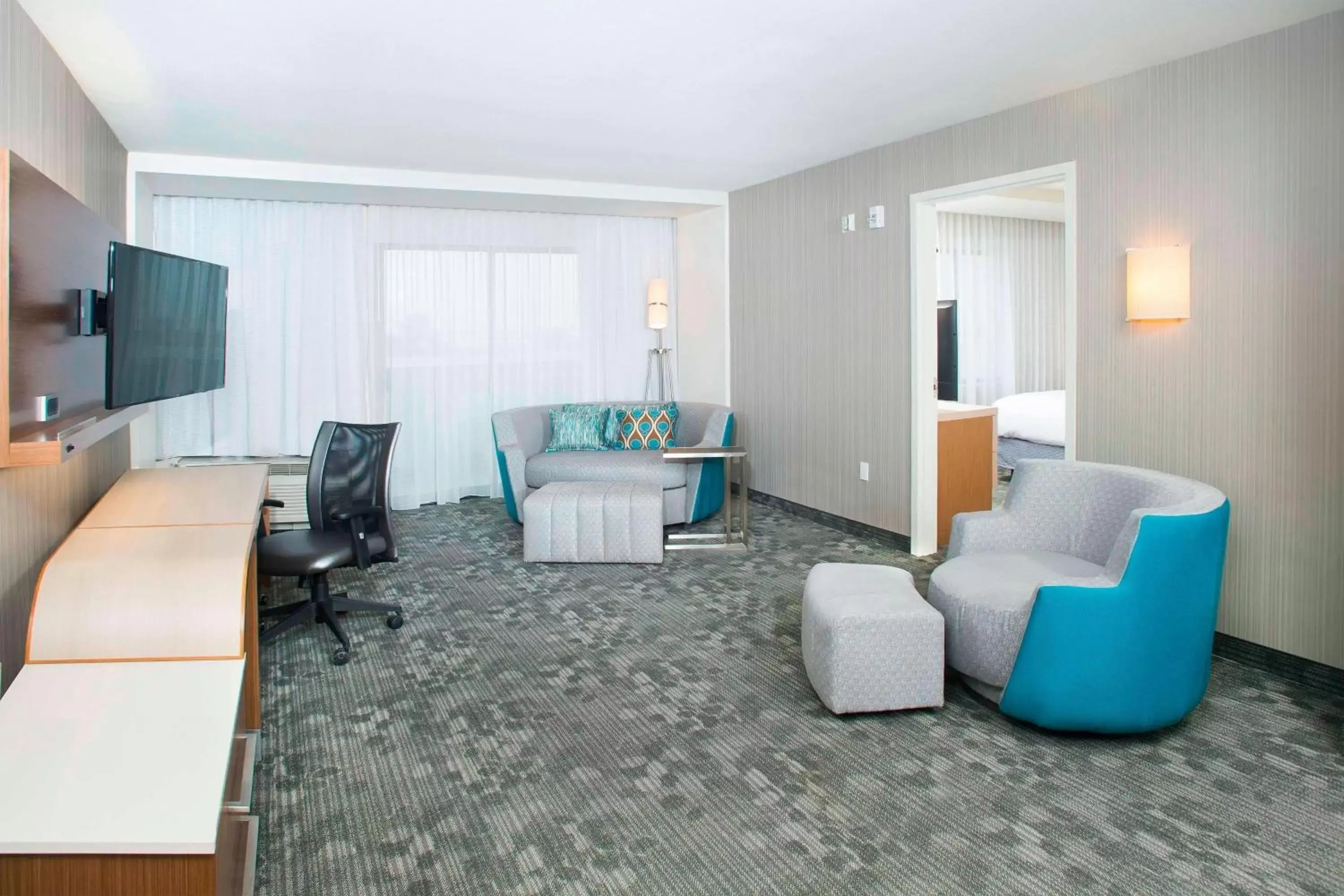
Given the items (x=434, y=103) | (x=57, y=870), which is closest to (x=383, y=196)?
(x=434, y=103)

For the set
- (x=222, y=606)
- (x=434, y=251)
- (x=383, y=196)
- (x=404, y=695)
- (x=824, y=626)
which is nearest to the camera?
(x=222, y=606)

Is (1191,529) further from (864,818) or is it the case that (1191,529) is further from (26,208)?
(26,208)

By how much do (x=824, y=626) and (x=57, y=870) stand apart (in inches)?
89.6

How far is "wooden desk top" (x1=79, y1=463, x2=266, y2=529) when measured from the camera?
3.04 m

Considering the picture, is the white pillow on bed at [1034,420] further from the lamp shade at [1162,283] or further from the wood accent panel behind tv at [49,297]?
the wood accent panel behind tv at [49,297]

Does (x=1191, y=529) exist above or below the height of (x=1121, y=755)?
above

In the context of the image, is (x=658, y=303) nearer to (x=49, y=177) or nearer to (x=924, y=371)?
(x=924, y=371)

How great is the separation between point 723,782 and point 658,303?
5.17m

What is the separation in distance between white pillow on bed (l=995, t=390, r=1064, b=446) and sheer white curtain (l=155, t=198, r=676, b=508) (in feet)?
9.59

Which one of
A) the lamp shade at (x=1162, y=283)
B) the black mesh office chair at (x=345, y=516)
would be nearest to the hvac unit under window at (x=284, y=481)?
the black mesh office chair at (x=345, y=516)

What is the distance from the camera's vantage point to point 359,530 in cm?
405

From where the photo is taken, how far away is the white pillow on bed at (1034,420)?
745 cm

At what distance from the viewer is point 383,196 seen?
643cm

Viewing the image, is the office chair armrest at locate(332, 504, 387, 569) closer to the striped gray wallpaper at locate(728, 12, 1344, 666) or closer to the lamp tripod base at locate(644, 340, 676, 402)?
the striped gray wallpaper at locate(728, 12, 1344, 666)
